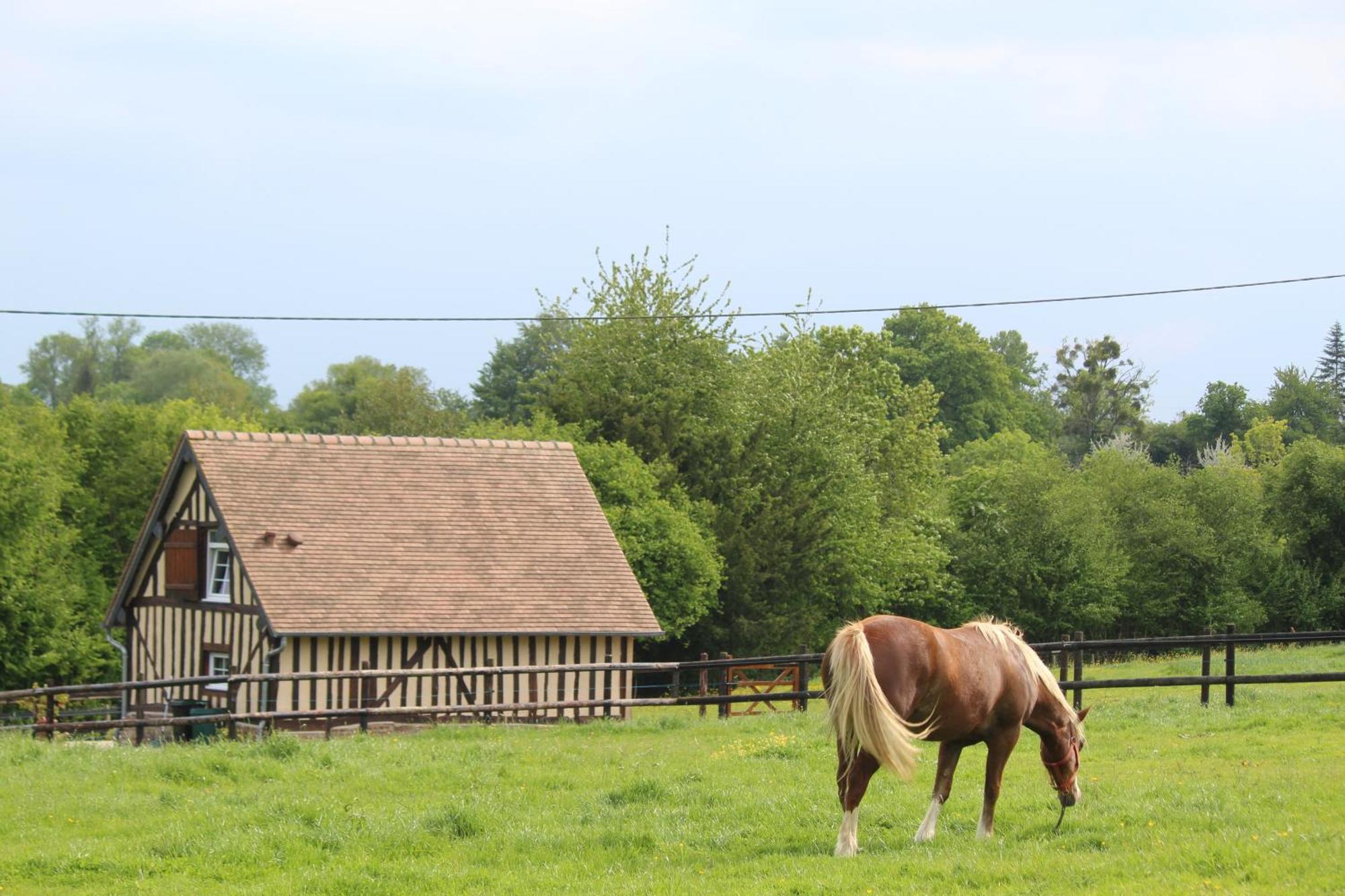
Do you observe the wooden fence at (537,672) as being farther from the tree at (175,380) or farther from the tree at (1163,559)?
the tree at (175,380)

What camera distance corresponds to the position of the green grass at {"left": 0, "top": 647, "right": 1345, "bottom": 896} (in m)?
8.76

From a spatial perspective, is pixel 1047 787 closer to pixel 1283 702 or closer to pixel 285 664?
pixel 1283 702

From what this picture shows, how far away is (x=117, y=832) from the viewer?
1123cm

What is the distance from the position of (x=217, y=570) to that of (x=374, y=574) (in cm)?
346

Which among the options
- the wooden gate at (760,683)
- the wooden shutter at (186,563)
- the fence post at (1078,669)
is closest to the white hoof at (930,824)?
the fence post at (1078,669)

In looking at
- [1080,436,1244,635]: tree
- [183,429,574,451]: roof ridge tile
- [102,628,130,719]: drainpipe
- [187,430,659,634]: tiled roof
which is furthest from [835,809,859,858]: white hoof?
[1080,436,1244,635]: tree

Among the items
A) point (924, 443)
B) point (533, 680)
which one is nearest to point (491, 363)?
point (924, 443)

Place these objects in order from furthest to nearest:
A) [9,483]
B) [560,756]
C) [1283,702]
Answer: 1. [9,483]
2. [1283,702]
3. [560,756]

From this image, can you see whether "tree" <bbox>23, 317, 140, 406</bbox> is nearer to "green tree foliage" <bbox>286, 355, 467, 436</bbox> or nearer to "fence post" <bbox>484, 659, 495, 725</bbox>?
"green tree foliage" <bbox>286, 355, 467, 436</bbox>

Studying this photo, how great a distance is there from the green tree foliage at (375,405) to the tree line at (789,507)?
16.9 ft

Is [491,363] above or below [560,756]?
above

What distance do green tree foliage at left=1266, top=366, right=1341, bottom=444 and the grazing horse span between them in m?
75.7

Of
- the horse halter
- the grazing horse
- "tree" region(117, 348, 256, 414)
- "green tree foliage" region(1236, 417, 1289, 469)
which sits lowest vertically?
the horse halter

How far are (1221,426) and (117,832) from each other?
79566mm
